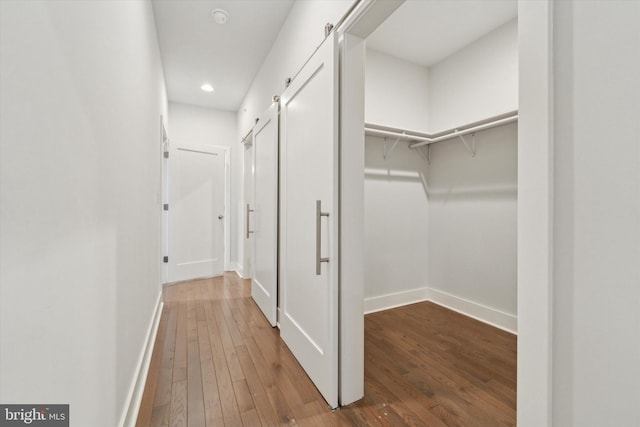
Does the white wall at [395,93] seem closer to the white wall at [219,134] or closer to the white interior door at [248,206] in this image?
the white interior door at [248,206]

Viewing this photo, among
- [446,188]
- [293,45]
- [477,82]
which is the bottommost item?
[446,188]

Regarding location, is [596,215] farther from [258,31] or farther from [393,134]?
[258,31]

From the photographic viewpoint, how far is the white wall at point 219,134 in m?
4.46

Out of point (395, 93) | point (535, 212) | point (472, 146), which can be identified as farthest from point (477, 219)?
point (535, 212)

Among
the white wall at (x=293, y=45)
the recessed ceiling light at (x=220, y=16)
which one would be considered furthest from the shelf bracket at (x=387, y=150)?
the recessed ceiling light at (x=220, y=16)

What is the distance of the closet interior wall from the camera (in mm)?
2500

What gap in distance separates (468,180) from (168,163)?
13.1ft

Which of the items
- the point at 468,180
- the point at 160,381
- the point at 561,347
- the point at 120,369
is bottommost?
the point at 160,381

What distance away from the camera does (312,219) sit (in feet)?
5.74

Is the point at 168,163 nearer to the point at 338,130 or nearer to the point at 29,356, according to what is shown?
the point at 338,130

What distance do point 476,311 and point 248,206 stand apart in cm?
268

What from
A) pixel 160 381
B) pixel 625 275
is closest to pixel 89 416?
pixel 160 381

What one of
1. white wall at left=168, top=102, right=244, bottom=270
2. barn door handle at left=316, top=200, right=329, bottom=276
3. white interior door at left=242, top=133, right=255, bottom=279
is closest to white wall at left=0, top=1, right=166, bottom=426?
barn door handle at left=316, top=200, right=329, bottom=276

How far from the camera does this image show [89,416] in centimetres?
84
